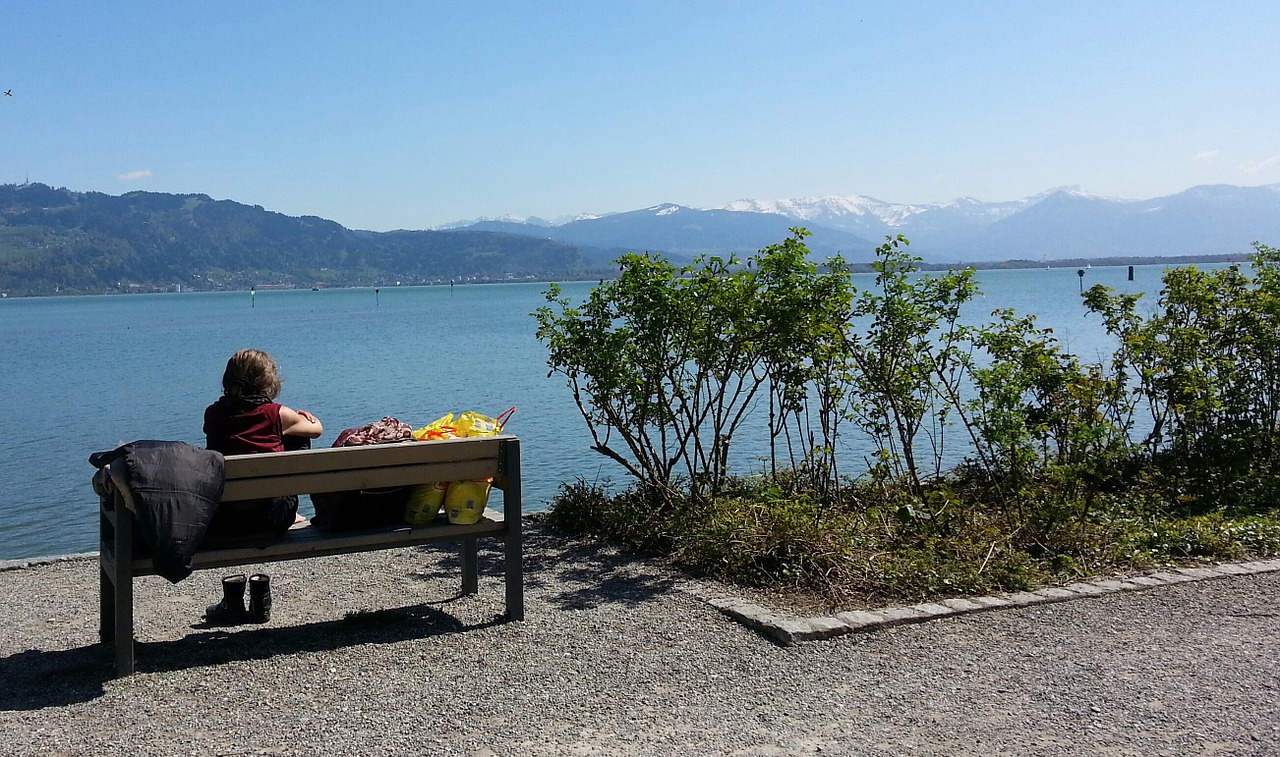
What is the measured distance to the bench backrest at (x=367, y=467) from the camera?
4707mm

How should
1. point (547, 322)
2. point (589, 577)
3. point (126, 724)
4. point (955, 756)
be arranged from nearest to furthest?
point (955, 756)
point (126, 724)
point (589, 577)
point (547, 322)

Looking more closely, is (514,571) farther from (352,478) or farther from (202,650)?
(202,650)

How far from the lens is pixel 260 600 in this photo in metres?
5.55

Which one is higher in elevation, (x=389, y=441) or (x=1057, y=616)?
(x=389, y=441)

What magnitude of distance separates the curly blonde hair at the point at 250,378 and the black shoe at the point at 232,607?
3.57ft

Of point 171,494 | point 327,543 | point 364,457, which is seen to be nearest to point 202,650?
point 327,543

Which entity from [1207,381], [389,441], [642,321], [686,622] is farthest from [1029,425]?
[389,441]

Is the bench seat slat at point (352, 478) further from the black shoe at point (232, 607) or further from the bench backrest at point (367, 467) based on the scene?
the black shoe at point (232, 607)

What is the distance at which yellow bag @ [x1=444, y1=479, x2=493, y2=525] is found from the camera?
5.32 meters

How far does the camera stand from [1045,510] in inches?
261

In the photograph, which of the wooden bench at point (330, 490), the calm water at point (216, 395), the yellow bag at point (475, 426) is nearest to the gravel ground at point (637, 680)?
the wooden bench at point (330, 490)

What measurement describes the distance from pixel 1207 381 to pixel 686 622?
16.3 ft

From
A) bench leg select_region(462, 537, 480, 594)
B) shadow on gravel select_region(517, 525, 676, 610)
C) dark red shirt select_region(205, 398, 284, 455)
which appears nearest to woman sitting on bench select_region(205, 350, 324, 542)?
dark red shirt select_region(205, 398, 284, 455)

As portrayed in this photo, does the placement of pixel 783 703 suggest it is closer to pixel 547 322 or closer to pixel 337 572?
pixel 337 572
